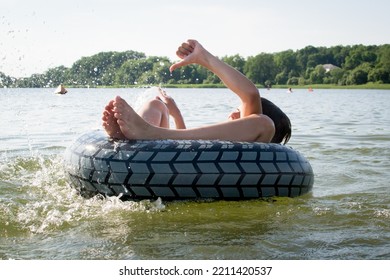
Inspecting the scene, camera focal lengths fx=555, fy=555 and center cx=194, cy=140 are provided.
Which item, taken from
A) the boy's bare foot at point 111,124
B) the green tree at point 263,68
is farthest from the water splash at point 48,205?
the green tree at point 263,68

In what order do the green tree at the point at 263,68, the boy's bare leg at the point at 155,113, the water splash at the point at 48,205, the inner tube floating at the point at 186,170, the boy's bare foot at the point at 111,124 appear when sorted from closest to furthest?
the water splash at the point at 48,205 < the inner tube floating at the point at 186,170 < the boy's bare foot at the point at 111,124 < the boy's bare leg at the point at 155,113 < the green tree at the point at 263,68

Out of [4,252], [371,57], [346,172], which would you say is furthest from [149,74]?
[371,57]

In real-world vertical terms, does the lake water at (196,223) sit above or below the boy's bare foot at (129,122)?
below

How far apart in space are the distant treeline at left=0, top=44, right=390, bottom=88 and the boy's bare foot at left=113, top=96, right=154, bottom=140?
3.14 m

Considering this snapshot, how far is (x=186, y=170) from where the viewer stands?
405 centimetres

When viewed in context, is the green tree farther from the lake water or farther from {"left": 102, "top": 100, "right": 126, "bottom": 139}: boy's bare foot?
{"left": 102, "top": 100, "right": 126, "bottom": 139}: boy's bare foot

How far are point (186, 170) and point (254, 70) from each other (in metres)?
60.4

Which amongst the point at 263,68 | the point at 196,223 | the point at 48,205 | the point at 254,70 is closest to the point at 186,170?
the point at 196,223

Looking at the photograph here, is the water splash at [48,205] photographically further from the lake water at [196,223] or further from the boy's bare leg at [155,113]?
the boy's bare leg at [155,113]

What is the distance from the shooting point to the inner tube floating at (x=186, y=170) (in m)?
4.06

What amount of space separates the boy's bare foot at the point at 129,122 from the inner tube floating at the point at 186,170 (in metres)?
0.08

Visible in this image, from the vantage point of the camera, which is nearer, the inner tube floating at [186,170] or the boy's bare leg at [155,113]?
the inner tube floating at [186,170]

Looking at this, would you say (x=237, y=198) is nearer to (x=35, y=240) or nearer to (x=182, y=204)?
(x=182, y=204)
